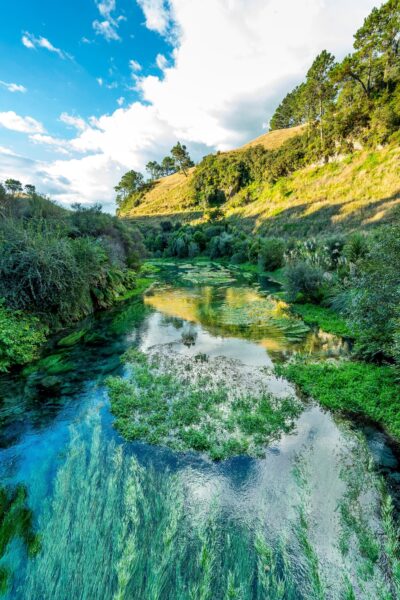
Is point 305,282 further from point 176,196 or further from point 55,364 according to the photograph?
point 176,196

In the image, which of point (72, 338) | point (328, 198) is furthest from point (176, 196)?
point (72, 338)

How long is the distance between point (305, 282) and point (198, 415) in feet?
37.9

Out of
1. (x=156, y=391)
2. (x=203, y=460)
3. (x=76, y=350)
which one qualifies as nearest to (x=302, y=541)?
(x=203, y=460)

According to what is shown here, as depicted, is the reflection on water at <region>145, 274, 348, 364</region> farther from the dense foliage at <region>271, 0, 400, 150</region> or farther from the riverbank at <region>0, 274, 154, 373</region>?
the dense foliage at <region>271, 0, 400, 150</region>

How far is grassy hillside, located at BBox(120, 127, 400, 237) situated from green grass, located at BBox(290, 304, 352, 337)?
8.65 metres

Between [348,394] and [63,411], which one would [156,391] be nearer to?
[63,411]

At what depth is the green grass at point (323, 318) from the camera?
11887mm

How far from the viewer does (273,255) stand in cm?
2970

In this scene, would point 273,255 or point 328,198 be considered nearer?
point 273,255

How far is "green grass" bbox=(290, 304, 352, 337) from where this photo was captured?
11887 millimetres

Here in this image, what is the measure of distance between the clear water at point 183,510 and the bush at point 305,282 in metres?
9.54

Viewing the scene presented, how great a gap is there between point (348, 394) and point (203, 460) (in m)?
4.01

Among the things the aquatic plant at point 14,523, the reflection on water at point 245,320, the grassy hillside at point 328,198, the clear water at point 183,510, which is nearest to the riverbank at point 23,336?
the clear water at point 183,510

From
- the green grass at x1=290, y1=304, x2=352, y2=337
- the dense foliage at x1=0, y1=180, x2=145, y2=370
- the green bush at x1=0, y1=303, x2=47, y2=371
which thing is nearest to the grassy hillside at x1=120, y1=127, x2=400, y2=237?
the green grass at x1=290, y1=304, x2=352, y2=337
